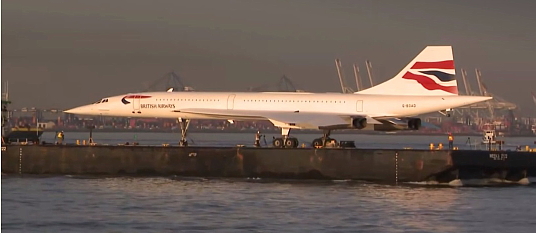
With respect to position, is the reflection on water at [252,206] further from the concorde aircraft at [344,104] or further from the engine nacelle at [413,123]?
the engine nacelle at [413,123]

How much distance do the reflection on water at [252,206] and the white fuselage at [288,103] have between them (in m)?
7.03

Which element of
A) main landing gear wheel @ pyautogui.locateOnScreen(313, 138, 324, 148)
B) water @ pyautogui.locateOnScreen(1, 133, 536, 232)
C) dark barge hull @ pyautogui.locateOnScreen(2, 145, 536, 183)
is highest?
main landing gear wheel @ pyautogui.locateOnScreen(313, 138, 324, 148)

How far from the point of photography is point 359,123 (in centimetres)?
6450

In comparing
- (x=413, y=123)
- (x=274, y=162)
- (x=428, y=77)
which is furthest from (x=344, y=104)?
(x=274, y=162)

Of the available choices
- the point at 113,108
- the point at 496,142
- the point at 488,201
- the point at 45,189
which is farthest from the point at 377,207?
the point at 113,108

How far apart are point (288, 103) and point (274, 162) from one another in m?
6.11

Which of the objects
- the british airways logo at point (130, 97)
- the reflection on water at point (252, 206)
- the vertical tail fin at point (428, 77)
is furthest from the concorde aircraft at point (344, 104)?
the reflection on water at point (252, 206)

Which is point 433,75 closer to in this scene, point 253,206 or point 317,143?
point 317,143

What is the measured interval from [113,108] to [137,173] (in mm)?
9729

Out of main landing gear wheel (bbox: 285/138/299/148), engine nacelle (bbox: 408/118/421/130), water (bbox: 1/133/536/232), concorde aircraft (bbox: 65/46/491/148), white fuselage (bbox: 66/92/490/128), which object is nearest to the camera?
water (bbox: 1/133/536/232)

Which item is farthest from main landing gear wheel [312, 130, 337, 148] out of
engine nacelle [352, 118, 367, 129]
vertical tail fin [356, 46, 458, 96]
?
vertical tail fin [356, 46, 458, 96]

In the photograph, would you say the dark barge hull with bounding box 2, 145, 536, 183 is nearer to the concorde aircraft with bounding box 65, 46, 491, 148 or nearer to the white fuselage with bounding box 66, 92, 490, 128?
the concorde aircraft with bounding box 65, 46, 491, 148

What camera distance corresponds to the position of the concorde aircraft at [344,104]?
212ft

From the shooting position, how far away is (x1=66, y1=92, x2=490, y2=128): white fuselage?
2557 inches
